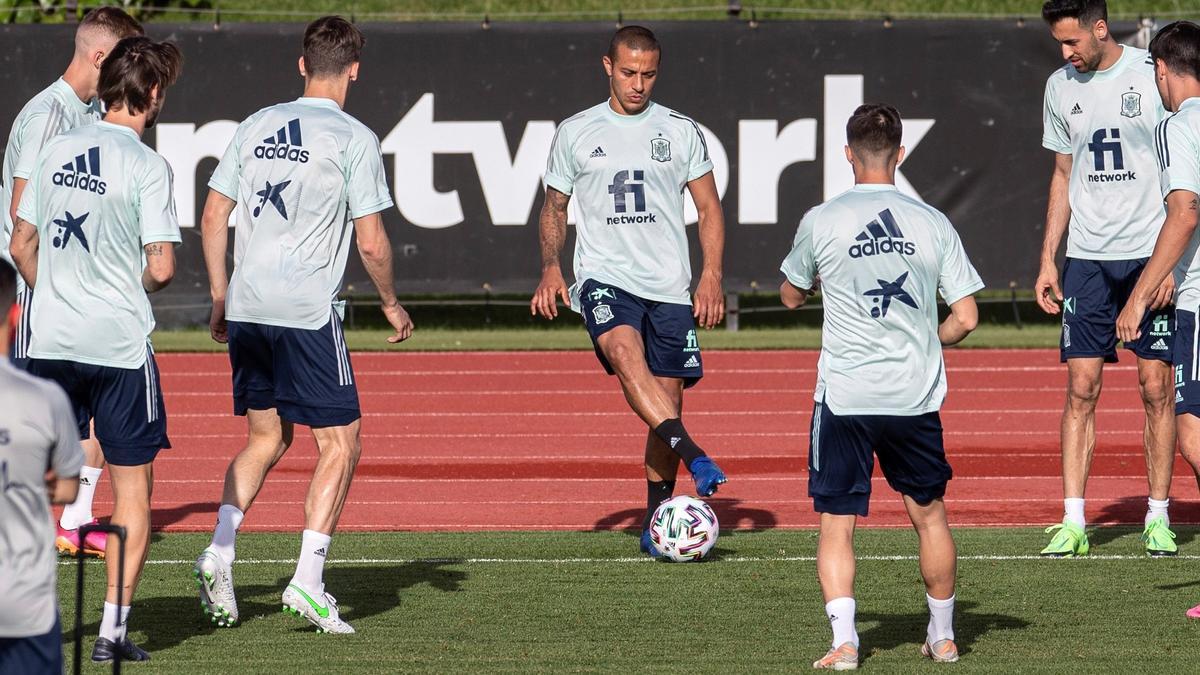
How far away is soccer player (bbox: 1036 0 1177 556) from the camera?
26.9 ft

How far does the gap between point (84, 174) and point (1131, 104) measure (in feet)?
16.0

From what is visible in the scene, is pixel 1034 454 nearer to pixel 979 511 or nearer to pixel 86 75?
pixel 979 511

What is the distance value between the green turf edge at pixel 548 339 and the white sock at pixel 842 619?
11058 millimetres

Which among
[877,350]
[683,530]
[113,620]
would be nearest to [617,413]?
[683,530]

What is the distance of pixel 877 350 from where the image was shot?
5809 mm

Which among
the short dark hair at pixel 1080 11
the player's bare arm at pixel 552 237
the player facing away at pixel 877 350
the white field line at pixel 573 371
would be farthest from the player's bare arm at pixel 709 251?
the white field line at pixel 573 371

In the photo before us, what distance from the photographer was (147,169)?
598 cm

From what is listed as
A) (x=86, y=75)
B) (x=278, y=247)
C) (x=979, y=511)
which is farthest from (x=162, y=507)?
(x=979, y=511)

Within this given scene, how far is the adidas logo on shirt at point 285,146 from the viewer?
257 inches

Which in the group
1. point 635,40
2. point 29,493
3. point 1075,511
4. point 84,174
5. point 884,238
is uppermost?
point 635,40

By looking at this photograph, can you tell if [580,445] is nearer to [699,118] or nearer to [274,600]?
[274,600]

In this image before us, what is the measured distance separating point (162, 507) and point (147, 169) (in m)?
4.12

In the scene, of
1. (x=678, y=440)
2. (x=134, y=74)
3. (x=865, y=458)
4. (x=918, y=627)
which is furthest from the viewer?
(x=678, y=440)

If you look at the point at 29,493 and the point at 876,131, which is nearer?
the point at 29,493
